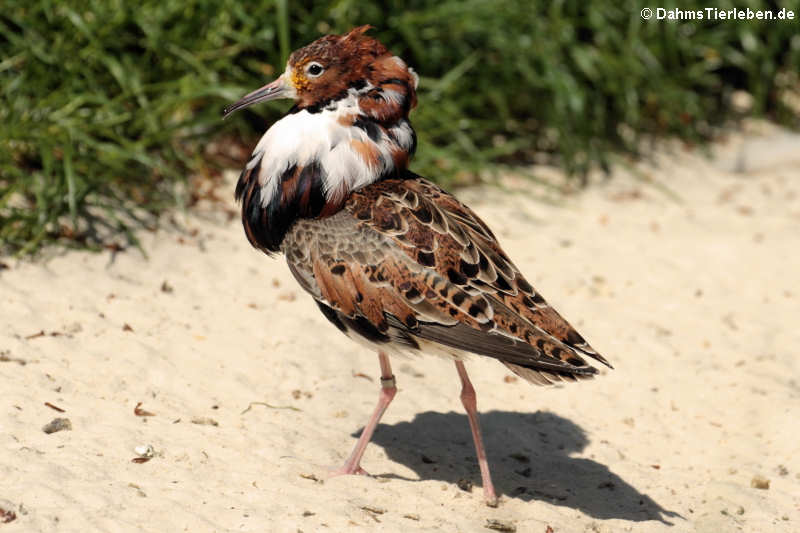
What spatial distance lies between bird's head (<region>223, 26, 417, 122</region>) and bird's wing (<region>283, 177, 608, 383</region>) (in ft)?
1.36

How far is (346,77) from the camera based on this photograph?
4855 mm

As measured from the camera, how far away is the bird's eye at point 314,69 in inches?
190

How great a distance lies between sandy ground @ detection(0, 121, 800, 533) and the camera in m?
4.64

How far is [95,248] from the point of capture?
6.89m

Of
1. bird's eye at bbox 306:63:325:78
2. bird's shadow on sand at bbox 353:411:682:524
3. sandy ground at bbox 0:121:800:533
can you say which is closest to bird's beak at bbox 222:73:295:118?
bird's eye at bbox 306:63:325:78

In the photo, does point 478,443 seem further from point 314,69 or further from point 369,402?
point 314,69

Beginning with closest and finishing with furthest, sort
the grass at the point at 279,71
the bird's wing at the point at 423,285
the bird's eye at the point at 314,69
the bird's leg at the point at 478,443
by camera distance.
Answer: the bird's wing at the point at 423,285 → the bird's eye at the point at 314,69 → the bird's leg at the point at 478,443 → the grass at the point at 279,71

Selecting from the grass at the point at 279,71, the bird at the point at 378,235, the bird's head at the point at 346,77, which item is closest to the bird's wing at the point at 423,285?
the bird at the point at 378,235

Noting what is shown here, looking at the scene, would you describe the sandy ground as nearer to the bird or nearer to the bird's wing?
the bird

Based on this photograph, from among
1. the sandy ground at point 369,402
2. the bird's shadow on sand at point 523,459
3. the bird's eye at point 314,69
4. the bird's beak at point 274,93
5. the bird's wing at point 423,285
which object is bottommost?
the bird's shadow on sand at point 523,459

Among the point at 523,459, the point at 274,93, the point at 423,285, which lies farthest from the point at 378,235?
the point at 523,459

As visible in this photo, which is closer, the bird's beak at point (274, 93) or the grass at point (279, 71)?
the bird's beak at point (274, 93)

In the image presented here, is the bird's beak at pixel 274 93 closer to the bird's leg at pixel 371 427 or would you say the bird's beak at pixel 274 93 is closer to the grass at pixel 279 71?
the bird's leg at pixel 371 427

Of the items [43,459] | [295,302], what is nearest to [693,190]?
[295,302]
